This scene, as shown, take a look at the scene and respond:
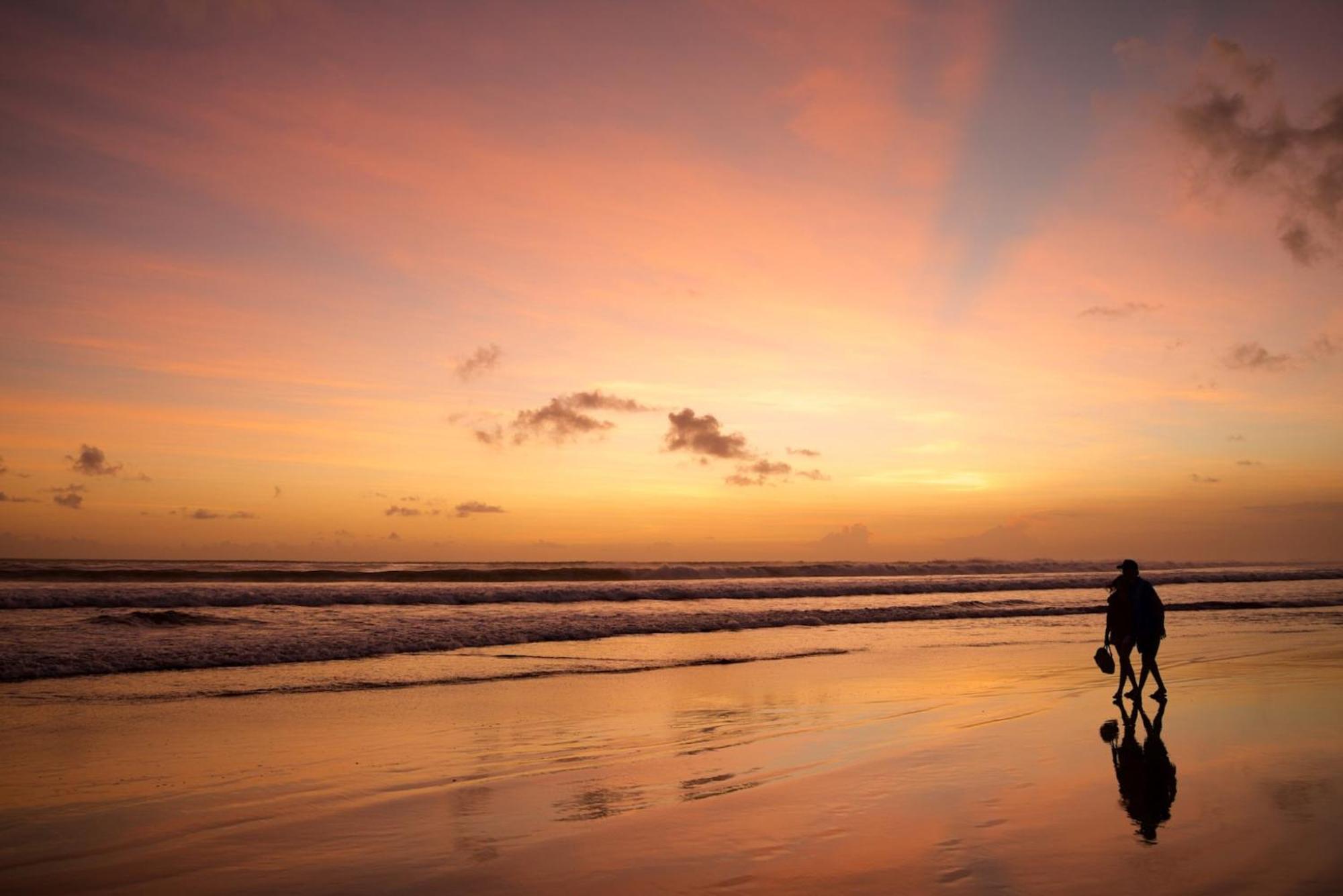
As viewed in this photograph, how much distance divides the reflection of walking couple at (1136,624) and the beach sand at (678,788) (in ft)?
2.02

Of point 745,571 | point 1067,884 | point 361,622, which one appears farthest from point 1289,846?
point 745,571

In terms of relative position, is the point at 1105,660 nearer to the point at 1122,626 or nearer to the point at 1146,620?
the point at 1122,626

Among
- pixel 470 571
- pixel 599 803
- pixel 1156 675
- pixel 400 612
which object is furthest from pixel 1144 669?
pixel 470 571

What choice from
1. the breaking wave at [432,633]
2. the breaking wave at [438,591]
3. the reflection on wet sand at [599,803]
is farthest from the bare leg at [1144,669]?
the breaking wave at [438,591]

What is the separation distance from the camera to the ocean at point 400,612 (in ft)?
56.4

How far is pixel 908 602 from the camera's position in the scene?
3844 centimetres

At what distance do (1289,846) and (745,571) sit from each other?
2381 inches

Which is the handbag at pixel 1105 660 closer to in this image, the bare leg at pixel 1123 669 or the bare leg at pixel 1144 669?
the bare leg at pixel 1123 669

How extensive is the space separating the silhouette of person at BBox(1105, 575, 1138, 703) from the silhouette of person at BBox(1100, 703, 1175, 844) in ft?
4.16

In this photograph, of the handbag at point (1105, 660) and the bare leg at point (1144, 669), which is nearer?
the bare leg at point (1144, 669)

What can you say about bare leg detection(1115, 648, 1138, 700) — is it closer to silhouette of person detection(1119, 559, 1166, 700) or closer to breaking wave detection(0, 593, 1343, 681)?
silhouette of person detection(1119, 559, 1166, 700)

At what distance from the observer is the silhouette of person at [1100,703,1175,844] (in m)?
7.52

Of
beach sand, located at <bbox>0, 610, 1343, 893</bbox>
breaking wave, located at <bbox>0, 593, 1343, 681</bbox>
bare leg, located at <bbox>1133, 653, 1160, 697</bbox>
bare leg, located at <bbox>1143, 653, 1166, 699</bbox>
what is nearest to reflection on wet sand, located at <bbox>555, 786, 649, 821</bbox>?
beach sand, located at <bbox>0, 610, 1343, 893</bbox>

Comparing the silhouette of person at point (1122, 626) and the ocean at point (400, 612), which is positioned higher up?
the silhouette of person at point (1122, 626)
